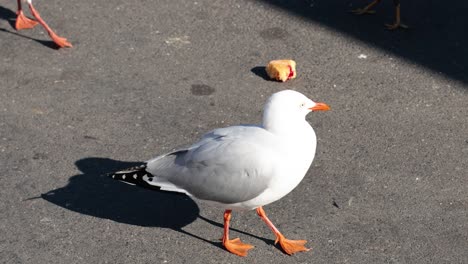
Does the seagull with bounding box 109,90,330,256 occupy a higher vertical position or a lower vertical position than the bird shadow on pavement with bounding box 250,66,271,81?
higher

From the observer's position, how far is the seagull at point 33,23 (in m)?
7.30

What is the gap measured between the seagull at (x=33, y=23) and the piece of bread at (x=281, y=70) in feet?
5.53

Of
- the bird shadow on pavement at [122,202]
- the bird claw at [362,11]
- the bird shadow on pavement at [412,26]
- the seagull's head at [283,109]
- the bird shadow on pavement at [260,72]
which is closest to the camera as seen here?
the seagull's head at [283,109]

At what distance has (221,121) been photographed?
6441mm

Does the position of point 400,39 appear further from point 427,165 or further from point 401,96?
point 427,165

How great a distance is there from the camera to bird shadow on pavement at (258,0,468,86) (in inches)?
285

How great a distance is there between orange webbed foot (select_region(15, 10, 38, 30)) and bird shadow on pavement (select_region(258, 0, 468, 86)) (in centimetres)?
197

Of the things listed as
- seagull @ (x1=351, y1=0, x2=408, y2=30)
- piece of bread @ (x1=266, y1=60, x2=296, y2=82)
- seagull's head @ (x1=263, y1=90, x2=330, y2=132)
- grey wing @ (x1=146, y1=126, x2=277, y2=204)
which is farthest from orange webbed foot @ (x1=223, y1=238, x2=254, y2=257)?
seagull @ (x1=351, y1=0, x2=408, y2=30)

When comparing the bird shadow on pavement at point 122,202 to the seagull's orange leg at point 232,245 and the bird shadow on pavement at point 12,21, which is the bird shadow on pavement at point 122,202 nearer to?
the seagull's orange leg at point 232,245

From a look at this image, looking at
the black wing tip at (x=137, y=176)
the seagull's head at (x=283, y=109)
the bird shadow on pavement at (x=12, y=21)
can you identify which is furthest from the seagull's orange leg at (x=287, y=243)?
the bird shadow on pavement at (x=12, y=21)

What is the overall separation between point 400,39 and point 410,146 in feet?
5.23

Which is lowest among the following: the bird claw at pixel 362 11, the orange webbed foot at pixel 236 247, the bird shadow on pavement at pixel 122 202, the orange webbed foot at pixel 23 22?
the orange webbed foot at pixel 236 247

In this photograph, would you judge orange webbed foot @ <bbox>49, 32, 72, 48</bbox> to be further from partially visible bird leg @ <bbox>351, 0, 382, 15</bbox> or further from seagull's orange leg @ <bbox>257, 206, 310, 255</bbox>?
seagull's orange leg @ <bbox>257, 206, 310, 255</bbox>

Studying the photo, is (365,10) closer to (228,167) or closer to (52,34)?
(52,34)
